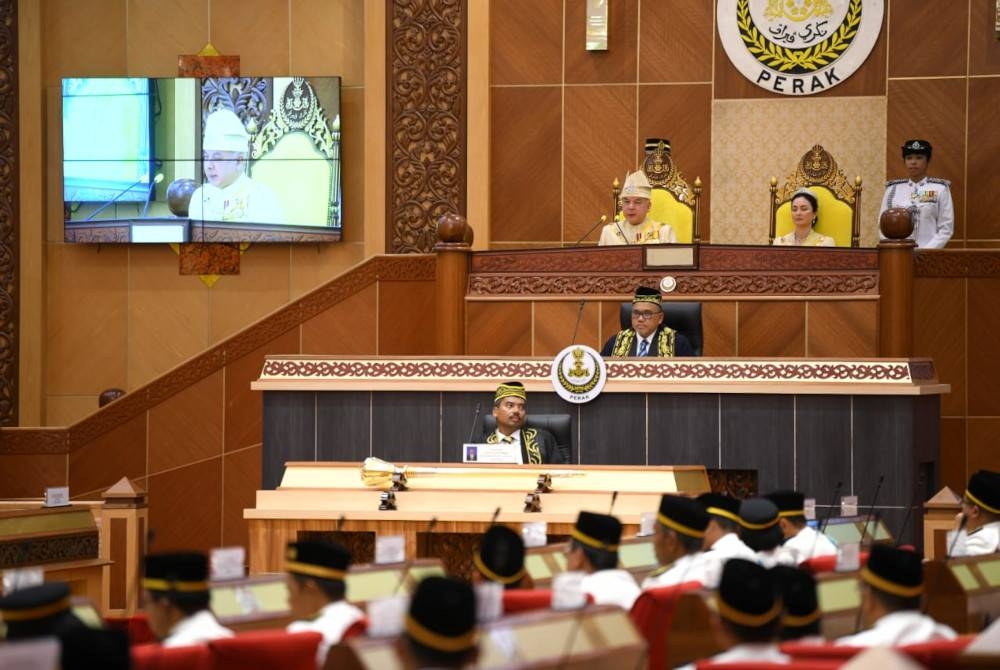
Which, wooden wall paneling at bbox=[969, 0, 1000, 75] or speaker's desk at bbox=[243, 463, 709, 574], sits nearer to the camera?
speaker's desk at bbox=[243, 463, 709, 574]

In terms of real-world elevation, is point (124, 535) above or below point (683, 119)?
below

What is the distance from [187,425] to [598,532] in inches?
335

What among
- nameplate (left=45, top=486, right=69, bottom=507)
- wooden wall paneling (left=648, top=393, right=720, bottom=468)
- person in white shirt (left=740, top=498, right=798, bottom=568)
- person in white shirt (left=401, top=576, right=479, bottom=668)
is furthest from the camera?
wooden wall paneling (left=648, top=393, right=720, bottom=468)

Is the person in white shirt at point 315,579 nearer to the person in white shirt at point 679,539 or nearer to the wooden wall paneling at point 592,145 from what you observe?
the person in white shirt at point 679,539

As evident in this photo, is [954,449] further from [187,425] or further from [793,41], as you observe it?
[187,425]

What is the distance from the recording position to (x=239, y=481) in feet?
44.2

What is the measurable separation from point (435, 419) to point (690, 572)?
4546 millimetres

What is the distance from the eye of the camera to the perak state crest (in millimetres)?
15172

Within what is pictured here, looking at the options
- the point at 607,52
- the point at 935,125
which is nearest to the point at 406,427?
the point at 607,52

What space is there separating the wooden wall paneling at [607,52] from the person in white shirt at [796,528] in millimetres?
8963

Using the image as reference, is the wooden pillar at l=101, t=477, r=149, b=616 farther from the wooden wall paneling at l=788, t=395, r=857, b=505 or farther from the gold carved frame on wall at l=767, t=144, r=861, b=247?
the gold carved frame on wall at l=767, t=144, r=861, b=247

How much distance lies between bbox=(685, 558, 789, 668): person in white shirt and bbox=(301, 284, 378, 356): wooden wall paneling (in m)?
9.72

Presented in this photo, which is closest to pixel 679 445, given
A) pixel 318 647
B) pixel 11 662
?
pixel 318 647

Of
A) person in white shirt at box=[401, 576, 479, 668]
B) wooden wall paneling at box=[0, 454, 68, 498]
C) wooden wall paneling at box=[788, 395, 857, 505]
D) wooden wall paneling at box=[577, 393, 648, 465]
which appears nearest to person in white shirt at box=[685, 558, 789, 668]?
person in white shirt at box=[401, 576, 479, 668]
